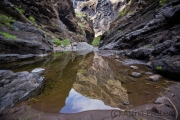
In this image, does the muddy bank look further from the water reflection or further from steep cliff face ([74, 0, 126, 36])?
steep cliff face ([74, 0, 126, 36])

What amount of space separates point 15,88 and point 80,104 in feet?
4.80

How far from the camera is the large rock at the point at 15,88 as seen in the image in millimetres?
2048

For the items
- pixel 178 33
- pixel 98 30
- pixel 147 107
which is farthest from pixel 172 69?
pixel 98 30

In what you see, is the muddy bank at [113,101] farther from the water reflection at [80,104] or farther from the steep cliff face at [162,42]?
the steep cliff face at [162,42]

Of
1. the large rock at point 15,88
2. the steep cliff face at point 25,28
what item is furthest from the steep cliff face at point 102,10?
the large rock at point 15,88

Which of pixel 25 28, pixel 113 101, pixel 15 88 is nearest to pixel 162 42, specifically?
pixel 113 101

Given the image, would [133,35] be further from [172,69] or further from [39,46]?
[39,46]

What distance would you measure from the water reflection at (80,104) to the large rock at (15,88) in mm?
878

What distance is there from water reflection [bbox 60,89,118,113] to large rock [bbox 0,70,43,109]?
2.88 feet

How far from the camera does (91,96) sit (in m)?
2.59

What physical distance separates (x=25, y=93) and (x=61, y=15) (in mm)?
30378

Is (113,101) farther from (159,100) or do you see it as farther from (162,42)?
(162,42)

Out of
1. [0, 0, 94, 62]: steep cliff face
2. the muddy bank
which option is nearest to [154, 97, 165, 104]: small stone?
the muddy bank

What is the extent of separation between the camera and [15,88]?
232cm
